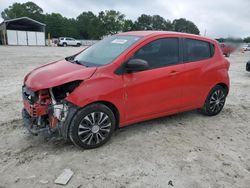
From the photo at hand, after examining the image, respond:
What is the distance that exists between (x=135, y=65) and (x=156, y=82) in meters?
0.58

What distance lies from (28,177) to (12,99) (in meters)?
3.57

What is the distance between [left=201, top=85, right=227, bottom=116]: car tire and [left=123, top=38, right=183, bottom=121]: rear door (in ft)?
2.93

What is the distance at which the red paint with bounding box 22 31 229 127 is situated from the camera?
3.50 meters

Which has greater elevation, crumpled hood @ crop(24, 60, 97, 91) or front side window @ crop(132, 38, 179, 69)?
front side window @ crop(132, 38, 179, 69)

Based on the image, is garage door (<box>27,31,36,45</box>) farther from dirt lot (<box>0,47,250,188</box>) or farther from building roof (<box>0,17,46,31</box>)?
dirt lot (<box>0,47,250,188</box>)

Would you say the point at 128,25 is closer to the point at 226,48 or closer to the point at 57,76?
the point at 226,48

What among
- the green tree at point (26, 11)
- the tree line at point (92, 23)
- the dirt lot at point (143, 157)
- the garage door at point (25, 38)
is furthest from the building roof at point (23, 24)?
the dirt lot at point (143, 157)

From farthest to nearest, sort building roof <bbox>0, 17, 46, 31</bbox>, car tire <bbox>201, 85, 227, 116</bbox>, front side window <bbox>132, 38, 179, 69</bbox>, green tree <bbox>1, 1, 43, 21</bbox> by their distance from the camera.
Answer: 1. green tree <bbox>1, 1, 43, 21</bbox>
2. building roof <bbox>0, 17, 46, 31</bbox>
3. car tire <bbox>201, 85, 227, 116</bbox>
4. front side window <bbox>132, 38, 179, 69</bbox>

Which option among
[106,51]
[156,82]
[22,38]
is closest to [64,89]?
[106,51]

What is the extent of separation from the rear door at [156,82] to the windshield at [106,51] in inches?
10.8

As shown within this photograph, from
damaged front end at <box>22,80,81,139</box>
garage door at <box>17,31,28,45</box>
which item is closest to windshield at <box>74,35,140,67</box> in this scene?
damaged front end at <box>22,80,81,139</box>

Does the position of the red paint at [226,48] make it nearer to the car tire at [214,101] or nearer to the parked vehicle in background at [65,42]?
the car tire at [214,101]

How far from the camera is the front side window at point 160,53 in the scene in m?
4.09

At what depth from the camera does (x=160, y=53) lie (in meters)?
4.29
